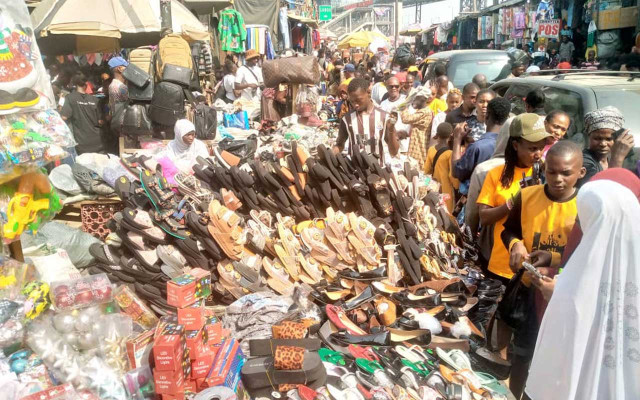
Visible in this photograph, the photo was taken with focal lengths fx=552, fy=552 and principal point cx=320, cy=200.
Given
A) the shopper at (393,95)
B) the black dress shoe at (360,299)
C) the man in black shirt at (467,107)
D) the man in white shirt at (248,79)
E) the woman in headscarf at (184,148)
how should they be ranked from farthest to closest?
the man in white shirt at (248,79), the shopper at (393,95), the man in black shirt at (467,107), the woman in headscarf at (184,148), the black dress shoe at (360,299)

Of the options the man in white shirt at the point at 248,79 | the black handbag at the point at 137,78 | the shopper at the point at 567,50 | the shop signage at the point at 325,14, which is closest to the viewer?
the black handbag at the point at 137,78

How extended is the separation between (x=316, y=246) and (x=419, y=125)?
276 centimetres

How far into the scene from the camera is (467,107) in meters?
6.31

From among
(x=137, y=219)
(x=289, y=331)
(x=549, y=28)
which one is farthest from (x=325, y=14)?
(x=289, y=331)

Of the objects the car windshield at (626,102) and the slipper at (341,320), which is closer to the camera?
the slipper at (341,320)

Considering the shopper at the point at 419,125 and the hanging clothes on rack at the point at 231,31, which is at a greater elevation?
the hanging clothes on rack at the point at 231,31

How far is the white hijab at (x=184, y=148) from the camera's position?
5277 millimetres

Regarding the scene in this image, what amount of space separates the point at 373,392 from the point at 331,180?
6.43 ft

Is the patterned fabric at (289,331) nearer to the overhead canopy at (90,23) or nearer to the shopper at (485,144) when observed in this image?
the shopper at (485,144)

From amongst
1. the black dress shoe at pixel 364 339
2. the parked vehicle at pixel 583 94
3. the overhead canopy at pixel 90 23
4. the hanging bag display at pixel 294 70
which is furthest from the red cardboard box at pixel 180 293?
the hanging bag display at pixel 294 70

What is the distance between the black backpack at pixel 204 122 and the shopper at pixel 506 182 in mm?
4944

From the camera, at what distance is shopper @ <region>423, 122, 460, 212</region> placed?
5469 mm

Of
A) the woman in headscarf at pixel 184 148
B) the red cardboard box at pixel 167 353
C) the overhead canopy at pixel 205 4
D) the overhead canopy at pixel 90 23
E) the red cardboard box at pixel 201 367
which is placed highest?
the overhead canopy at pixel 205 4

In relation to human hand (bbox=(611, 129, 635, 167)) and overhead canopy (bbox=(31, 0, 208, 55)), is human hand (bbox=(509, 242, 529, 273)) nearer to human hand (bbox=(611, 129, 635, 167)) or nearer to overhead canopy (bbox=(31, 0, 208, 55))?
human hand (bbox=(611, 129, 635, 167))
